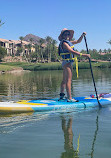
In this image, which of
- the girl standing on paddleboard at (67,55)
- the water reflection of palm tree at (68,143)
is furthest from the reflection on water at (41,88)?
the water reflection of palm tree at (68,143)

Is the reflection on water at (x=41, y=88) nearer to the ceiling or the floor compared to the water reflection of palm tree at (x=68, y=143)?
nearer to the ceiling

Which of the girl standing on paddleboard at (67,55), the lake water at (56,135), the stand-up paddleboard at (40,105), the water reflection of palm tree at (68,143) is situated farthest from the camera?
the girl standing on paddleboard at (67,55)

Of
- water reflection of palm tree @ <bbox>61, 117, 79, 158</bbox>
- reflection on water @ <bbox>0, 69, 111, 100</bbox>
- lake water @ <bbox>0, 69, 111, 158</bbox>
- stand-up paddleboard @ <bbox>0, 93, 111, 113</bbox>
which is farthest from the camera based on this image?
reflection on water @ <bbox>0, 69, 111, 100</bbox>

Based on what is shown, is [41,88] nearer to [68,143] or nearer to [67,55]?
[67,55]

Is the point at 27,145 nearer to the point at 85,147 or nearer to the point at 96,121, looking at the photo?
the point at 85,147

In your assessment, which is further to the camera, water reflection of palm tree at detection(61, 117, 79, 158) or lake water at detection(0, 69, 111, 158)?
lake water at detection(0, 69, 111, 158)

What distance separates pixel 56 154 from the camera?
367 cm

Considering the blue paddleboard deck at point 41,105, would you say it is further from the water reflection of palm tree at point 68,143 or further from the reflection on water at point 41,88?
the reflection on water at point 41,88

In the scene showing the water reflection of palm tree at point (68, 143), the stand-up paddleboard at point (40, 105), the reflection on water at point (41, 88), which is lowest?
the water reflection of palm tree at point (68, 143)

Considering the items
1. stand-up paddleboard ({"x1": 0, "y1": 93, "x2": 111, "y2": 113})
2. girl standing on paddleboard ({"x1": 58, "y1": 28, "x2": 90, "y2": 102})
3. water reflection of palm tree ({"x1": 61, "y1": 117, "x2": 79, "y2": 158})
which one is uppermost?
girl standing on paddleboard ({"x1": 58, "y1": 28, "x2": 90, "y2": 102})

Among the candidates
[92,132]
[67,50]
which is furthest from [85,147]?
[67,50]

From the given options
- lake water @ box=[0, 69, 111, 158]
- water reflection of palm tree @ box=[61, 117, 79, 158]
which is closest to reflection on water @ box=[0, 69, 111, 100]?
lake water @ box=[0, 69, 111, 158]

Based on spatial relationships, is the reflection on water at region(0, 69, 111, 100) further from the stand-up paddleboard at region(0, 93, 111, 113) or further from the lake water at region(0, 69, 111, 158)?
the lake water at region(0, 69, 111, 158)

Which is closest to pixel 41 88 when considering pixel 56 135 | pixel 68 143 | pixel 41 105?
pixel 41 105
